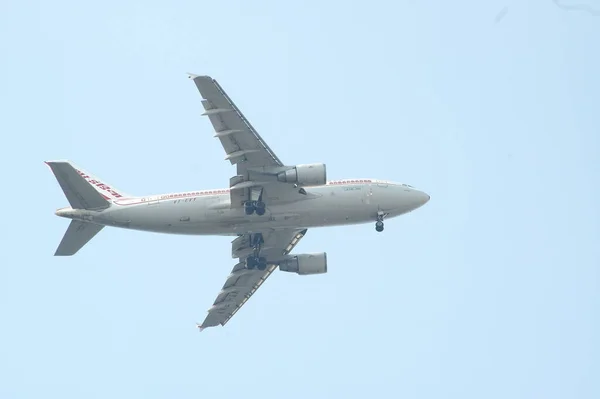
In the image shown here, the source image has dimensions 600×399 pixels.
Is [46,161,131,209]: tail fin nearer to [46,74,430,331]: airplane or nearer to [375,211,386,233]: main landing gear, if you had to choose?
[46,74,430,331]: airplane

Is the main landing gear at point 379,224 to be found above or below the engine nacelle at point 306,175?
below

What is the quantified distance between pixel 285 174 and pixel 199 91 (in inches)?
346

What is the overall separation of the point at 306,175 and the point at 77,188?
49.3 feet

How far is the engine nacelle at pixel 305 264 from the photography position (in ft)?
283

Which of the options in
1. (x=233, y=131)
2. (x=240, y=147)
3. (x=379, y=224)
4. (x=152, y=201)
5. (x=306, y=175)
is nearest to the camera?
(x=233, y=131)

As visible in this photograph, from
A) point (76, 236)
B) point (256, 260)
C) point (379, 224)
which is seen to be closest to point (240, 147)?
point (379, 224)

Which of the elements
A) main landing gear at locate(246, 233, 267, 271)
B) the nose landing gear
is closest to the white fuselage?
the nose landing gear

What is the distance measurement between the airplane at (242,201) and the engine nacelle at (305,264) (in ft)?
20.0

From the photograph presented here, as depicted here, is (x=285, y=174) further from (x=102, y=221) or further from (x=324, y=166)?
(x=102, y=221)

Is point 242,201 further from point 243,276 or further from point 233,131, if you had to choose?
point 243,276

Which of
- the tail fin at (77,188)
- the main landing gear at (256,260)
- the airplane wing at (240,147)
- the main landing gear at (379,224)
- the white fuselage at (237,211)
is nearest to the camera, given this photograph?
the airplane wing at (240,147)

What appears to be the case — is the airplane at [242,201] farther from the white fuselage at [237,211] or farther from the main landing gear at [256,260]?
the main landing gear at [256,260]

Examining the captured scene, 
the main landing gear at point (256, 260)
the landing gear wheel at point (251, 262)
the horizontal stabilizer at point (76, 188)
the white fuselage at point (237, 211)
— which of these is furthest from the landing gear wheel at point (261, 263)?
the horizontal stabilizer at point (76, 188)

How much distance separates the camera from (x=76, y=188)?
75.6m
